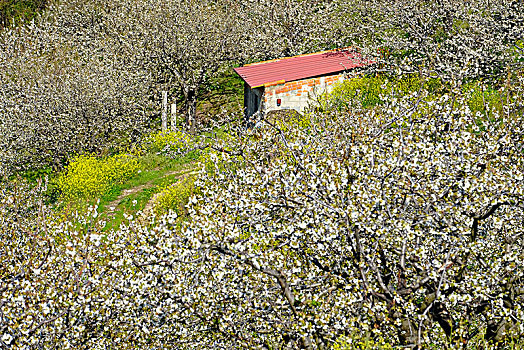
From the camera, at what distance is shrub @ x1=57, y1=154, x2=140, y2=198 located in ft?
67.4

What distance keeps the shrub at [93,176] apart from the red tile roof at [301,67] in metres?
6.53

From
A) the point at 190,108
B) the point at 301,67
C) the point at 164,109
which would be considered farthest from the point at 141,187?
the point at 190,108

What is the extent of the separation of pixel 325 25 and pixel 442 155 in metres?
25.3

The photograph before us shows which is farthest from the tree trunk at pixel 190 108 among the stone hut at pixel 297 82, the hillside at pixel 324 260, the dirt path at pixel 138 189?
the hillside at pixel 324 260

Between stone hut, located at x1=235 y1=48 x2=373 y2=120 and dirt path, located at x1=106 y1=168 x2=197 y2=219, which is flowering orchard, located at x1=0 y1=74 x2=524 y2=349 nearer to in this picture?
dirt path, located at x1=106 y1=168 x2=197 y2=219

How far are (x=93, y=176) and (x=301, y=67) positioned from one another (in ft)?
33.8

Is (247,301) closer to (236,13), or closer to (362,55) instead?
(362,55)

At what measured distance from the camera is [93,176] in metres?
20.9

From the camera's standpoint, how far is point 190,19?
97.6ft

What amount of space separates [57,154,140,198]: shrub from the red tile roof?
6532 mm

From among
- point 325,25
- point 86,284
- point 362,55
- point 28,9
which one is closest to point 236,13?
point 325,25

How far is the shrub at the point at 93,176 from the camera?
20531mm

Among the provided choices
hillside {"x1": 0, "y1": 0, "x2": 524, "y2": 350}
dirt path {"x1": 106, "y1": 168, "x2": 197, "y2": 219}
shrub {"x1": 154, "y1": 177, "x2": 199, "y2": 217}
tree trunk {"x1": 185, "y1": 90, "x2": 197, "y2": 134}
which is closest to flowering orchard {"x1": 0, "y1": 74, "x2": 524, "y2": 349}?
hillside {"x1": 0, "y1": 0, "x2": 524, "y2": 350}

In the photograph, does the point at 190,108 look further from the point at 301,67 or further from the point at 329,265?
the point at 329,265
